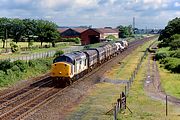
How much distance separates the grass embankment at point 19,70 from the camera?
132 feet

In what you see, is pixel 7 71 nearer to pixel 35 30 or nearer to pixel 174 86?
pixel 174 86

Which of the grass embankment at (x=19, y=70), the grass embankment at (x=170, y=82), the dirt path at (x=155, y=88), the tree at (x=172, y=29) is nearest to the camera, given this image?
the dirt path at (x=155, y=88)

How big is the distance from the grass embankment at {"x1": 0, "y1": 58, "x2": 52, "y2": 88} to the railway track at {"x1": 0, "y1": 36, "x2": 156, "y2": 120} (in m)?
2.94

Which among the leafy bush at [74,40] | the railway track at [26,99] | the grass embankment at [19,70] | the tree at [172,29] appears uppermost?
the tree at [172,29]

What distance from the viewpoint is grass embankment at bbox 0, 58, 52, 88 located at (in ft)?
132

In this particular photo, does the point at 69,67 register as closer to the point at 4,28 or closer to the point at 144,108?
the point at 144,108

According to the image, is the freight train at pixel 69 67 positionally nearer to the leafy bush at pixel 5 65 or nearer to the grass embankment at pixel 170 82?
the leafy bush at pixel 5 65

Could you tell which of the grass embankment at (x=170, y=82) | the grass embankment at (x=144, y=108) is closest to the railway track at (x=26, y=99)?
the grass embankment at (x=144, y=108)

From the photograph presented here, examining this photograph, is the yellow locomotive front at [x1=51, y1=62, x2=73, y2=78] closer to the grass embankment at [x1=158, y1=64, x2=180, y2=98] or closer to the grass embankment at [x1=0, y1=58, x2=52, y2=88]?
the grass embankment at [x1=0, y1=58, x2=52, y2=88]

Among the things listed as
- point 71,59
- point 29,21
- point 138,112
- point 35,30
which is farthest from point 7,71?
point 29,21

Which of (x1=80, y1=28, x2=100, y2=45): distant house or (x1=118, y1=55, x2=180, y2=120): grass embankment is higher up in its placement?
(x1=80, y1=28, x2=100, y2=45): distant house

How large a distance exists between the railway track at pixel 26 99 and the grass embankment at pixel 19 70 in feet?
9.64

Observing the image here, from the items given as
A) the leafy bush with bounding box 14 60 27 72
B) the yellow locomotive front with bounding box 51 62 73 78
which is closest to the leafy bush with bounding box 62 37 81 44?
the leafy bush with bounding box 14 60 27 72

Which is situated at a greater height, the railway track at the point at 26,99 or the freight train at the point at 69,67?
the freight train at the point at 69,67
